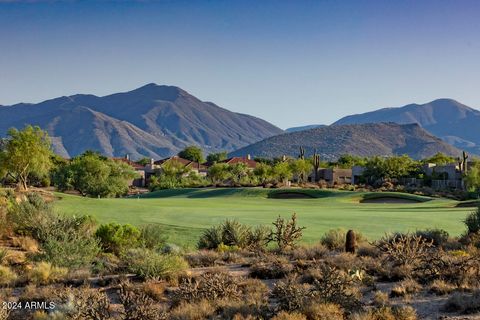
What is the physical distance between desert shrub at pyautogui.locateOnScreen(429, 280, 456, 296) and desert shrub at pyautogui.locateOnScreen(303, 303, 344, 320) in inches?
101

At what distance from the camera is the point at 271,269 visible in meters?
14.2

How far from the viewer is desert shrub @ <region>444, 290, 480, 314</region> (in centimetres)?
1015

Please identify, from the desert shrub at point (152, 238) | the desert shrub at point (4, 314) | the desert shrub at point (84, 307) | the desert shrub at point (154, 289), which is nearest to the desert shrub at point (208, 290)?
the desert shrub at point (154, 289)

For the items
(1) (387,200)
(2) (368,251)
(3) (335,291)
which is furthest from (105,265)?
(1) (387,200)

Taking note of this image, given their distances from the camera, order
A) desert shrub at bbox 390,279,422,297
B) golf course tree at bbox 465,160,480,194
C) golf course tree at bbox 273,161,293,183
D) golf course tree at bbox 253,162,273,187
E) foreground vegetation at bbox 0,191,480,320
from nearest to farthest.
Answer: foreground vegetation at bbox 0,191,480,320
desert shrub at bbox 390,279,422,297
golf course tree at bbox 465,160,480,194
golf course tree at bbox 273,161,293,183
golf course tree at bbox 253,162,273,187

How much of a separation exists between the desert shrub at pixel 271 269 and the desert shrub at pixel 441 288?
342 cm

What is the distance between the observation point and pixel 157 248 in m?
18.7

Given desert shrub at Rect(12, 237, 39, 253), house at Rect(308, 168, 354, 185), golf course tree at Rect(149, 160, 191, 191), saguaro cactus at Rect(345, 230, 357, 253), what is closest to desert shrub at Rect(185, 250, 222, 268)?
saguaro cactus at Rect(345, 230, 357, 253)

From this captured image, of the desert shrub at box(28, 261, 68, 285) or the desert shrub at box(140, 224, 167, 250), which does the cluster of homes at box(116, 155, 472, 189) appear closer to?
the desert shrub at box(140, 224, 167, 250)

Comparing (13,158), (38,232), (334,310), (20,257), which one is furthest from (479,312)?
(13,158)

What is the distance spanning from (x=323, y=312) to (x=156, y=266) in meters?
5.01

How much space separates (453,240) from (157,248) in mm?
9053

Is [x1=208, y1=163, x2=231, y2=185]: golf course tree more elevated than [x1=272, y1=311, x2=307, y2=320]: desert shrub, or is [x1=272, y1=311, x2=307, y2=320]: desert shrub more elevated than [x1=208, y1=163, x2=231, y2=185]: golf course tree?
[x1=208, y1=163, x2=231, y2=185]: golf course tree

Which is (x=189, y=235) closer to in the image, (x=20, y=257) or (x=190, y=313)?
(x=20, y=257)
